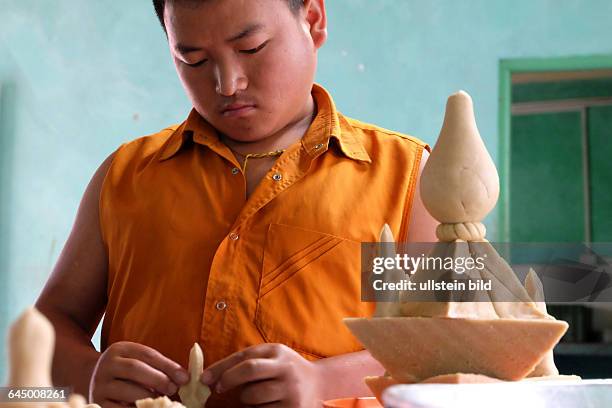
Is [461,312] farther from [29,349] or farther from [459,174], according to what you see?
[29,349]

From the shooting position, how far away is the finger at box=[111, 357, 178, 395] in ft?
2.40

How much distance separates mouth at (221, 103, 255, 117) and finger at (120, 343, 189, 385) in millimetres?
336

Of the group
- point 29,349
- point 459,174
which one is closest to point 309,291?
point 459,174

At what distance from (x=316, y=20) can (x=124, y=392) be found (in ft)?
1.92

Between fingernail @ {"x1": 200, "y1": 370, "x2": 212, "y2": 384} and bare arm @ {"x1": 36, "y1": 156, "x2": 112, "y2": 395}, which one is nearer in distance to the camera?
fingernail @ {"x1": 200, "y1": 370, "x2": 212, "y2": 384}

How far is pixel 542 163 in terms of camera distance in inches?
117

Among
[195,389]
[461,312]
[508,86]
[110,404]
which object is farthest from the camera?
[508,86]

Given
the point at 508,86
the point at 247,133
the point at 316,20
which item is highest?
the point at 508,86

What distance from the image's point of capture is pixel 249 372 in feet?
2.51

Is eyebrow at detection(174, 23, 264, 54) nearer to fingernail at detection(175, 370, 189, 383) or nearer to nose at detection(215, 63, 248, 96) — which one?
nose at detection(215, 63, 248, 96)

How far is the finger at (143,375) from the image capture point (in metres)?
0.73

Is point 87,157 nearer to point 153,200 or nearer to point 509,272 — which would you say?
point 153,200

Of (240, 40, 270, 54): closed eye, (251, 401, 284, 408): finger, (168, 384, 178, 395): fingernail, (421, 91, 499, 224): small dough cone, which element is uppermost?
(240, 40, 270, 54): closed eye

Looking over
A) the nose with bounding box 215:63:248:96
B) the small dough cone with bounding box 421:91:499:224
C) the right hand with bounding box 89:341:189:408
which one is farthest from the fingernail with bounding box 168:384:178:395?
the nose with bounding box 215:63:248:96
